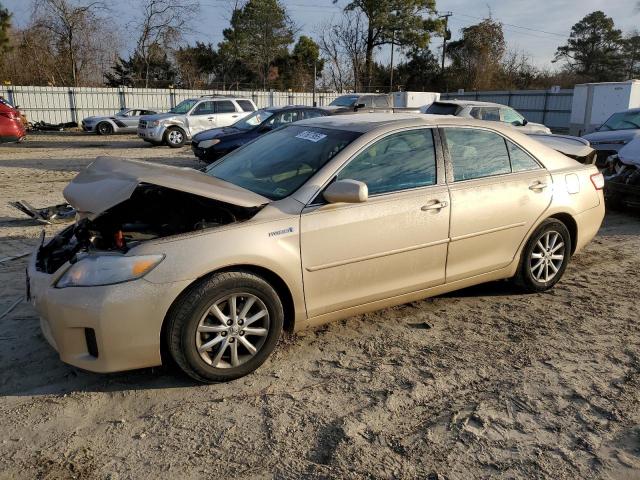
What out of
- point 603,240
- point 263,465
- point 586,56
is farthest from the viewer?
point 586,56

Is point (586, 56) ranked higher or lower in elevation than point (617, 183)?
higher

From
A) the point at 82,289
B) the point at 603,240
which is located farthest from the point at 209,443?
the point at 603,240

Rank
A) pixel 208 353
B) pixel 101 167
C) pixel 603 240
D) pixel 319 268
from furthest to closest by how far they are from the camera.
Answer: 1. pixel 603 240
2. pixel 101 167
3. pixel 319 268
4. pixel 208 353

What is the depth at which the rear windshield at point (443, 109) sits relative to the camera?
40.3 feet

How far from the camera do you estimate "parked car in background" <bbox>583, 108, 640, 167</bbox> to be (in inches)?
407

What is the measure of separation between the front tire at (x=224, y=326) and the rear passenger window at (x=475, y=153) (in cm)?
188

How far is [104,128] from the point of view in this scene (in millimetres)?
24922

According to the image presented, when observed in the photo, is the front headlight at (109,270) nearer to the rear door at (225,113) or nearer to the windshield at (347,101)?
the rear door at (225,113)

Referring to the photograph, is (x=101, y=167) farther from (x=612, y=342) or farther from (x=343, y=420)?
(x=612, y=342)

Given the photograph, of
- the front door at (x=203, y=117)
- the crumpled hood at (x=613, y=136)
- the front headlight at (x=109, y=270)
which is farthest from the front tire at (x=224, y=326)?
the front door at (x=203, y=117)

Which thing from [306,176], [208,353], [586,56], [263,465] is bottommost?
[263,465]

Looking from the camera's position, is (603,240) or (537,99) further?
(537,99)

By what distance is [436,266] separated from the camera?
416 cm

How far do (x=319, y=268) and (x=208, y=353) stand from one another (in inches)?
35.3
